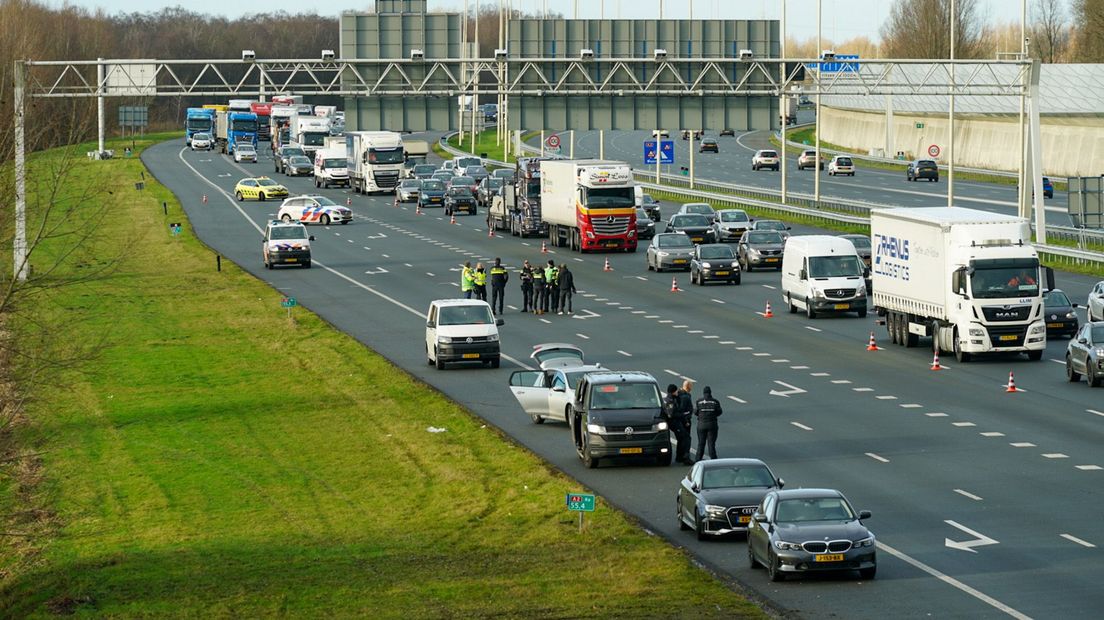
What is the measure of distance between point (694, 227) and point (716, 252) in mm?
12776

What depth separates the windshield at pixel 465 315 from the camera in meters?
45.8

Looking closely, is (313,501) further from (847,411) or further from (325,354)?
(325,354)

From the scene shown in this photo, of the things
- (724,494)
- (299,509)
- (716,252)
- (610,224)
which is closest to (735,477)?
(724,494)

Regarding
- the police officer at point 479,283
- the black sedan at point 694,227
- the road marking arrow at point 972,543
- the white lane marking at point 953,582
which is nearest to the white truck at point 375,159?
the black sedan at point 694,227

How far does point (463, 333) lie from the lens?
4547 cm

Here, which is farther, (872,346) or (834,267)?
(834,267)

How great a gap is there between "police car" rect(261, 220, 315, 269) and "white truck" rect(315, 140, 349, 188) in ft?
147

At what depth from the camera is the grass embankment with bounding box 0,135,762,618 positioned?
2497 centimetres

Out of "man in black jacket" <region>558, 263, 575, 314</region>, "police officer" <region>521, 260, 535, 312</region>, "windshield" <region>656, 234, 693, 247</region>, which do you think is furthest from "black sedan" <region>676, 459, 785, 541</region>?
"windshield" <region>656, 234, 693, 247</region>

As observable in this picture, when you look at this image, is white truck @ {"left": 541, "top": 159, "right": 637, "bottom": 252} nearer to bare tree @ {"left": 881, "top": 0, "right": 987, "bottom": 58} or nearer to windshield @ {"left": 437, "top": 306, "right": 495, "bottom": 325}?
windshield @ {"left": 437, "top": 306, "right": 495, "bottom": 325}

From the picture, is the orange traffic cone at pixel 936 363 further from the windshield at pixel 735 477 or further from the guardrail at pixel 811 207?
the guardrail at pixel 811 207

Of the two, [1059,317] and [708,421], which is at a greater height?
[1059,317]

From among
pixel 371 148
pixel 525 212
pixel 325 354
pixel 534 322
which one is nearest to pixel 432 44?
pixel 525 212

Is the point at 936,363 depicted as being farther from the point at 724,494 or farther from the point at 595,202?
the point at 595,202
